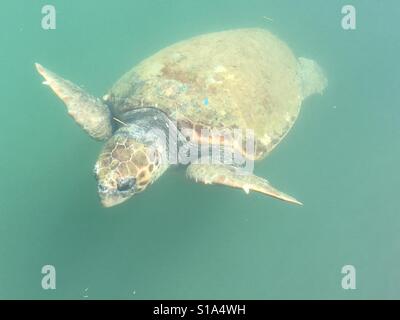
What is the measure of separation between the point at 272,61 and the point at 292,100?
2.08 feet

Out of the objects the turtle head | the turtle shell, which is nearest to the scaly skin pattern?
the turtle head

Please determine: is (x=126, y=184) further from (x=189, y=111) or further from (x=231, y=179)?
(x=189, y=111)

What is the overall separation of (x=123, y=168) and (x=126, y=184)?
0.51ft

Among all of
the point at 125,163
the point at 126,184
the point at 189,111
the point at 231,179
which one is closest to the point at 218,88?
the point at 189,111

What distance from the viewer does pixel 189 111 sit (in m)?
3.54

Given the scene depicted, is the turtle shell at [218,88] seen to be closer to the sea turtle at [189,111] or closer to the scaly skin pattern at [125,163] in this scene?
the sea turtle at [189,111]

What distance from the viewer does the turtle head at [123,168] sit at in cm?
285

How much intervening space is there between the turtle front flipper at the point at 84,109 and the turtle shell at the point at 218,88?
0.76ft

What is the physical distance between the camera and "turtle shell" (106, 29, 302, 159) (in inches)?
141

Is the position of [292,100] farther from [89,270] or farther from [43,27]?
[43,27]

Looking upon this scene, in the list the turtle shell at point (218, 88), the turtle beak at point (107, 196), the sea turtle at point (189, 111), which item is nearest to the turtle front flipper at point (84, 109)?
the sea turtle at point (189, 111)

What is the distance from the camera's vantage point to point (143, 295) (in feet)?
16.2

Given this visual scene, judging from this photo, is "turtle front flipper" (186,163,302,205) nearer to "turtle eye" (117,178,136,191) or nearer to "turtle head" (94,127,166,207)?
"turtle head" (94,127,166,207)

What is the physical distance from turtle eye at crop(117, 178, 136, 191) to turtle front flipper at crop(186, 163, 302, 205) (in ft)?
2.12
